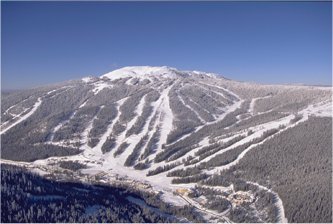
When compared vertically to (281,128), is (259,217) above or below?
below

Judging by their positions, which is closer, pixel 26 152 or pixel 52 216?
pixel 52 216

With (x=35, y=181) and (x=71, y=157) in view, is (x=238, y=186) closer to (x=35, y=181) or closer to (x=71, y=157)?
(x=35, y=181)

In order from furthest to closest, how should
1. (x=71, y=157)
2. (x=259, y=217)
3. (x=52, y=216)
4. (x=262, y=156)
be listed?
(x=71, y=157), (x=262, y=156), (x=259, y=217), (x=52, y=216)

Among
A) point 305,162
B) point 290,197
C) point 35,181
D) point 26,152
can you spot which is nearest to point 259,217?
point 290,197

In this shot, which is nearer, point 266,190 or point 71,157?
point 266,190

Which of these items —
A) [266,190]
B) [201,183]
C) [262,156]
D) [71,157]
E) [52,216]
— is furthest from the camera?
[71,157]

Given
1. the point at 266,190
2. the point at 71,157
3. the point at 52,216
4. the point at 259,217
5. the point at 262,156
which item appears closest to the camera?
the point at 52,216

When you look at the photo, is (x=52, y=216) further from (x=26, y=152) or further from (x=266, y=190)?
(x=26, y=152)

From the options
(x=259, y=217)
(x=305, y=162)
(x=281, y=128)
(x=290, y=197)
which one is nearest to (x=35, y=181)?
(x=259, y=217)

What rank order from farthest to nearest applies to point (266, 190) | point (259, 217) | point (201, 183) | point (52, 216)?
point (201, 183) < point (266, 190) < point (259, 217) < point (52, 216)
